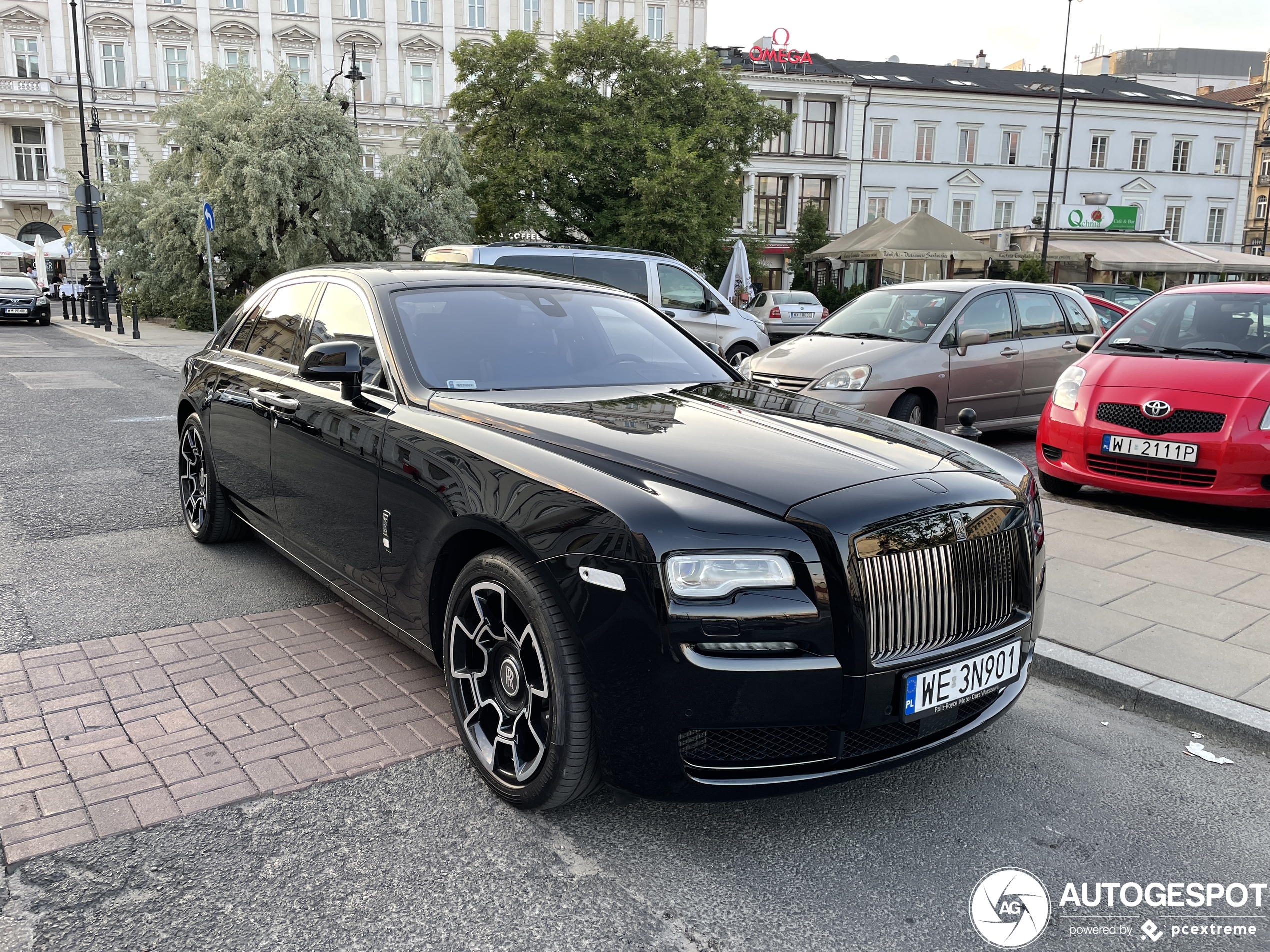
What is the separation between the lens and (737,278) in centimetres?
2048

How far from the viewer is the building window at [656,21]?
59.0 m

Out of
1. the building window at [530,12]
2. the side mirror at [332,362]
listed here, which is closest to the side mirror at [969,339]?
the side mirror at [332,362]

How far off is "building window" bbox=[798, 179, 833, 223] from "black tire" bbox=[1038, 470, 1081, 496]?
52.3 meters

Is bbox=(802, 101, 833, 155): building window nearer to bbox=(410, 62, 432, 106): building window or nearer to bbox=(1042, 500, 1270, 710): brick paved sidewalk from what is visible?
bbox=(410, 62, 432, 106): building window

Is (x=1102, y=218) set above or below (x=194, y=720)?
above

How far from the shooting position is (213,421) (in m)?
5.25

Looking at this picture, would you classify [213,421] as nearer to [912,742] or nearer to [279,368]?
[279,368]

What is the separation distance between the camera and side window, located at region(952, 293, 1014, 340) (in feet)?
30.5

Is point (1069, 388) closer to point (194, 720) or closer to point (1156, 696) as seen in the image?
point (1156, 696)

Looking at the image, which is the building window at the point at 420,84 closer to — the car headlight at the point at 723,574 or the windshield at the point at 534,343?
the windshield at the point at 534,343

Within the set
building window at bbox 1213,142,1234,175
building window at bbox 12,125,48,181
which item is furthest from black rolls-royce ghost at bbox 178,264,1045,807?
building window at bbox 1213,142,1234,175

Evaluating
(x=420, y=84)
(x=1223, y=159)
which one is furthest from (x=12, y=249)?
(x=1223, y=159)

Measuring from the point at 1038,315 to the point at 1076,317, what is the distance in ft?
2.35

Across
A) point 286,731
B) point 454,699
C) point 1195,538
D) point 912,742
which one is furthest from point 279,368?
point 1195,538
